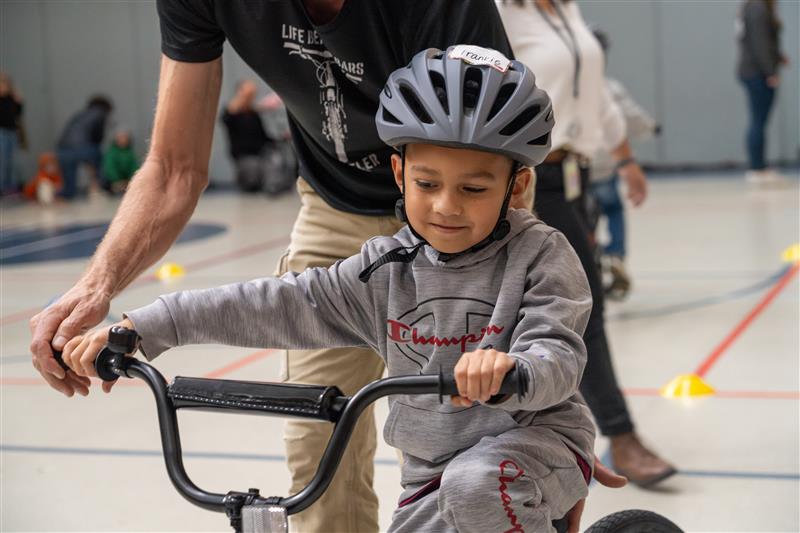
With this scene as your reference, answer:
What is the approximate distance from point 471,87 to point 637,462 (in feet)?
7.19

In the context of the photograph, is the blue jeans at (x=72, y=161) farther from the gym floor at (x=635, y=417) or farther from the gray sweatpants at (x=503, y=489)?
the gray sweatpants at (x=503, y=489)

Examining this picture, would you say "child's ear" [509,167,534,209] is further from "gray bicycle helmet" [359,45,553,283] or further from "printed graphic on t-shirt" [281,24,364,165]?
"printed graphic on t-shirt" [281,24,364,165]

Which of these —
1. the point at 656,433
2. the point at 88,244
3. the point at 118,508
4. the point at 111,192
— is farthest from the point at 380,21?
the point at 111,192

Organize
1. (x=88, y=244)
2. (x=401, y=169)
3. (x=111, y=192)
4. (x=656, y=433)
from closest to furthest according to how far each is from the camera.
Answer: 1. (x=401, y=169)
2. (x=656, y=433)
3. (x=88, y=244)
4. (x=111, y=192)

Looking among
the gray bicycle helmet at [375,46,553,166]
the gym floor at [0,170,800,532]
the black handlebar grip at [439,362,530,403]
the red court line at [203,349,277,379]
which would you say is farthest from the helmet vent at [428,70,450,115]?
the red court line at [203,349,277,379]

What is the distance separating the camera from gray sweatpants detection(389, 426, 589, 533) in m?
1.81

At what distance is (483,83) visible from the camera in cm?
199

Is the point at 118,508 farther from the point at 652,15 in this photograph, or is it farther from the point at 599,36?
the point at 652,15

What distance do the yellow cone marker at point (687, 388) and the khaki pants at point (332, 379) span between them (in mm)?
2466

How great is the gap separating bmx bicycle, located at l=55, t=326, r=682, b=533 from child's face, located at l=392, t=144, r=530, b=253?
388 millimetres

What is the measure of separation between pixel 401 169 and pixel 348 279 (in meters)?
0.23

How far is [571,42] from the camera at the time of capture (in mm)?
3857

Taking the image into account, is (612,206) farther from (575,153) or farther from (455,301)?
(455,301)

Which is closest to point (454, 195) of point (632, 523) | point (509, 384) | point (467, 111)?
point (467, 111)
